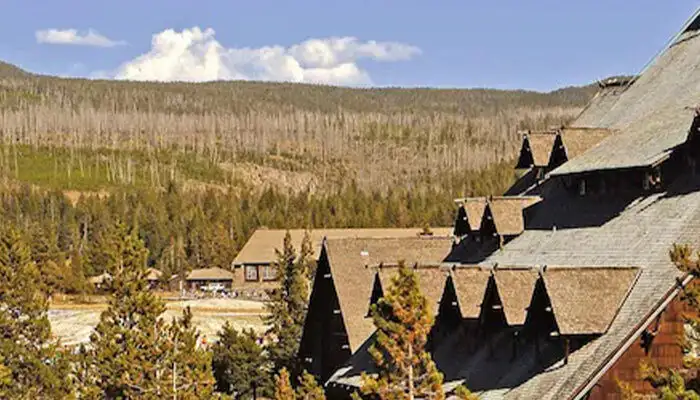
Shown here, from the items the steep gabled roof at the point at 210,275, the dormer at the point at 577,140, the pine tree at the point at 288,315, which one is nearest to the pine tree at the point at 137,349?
the pine tree at the point at 288,315

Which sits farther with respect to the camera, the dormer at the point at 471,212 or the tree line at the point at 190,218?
the tree line at the point at 190,218

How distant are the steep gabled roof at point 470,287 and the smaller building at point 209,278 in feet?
363

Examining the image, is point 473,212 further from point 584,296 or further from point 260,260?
point 260,260

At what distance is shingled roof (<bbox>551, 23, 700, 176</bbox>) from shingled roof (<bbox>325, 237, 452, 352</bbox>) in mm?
5661

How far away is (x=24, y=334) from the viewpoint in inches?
1521

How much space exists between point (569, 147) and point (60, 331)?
58077mm

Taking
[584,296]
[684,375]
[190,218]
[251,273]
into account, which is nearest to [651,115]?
[584,296]

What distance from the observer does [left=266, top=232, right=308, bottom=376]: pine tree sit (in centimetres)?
4600

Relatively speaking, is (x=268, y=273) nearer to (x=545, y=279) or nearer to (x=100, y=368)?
(x=100, y=368)

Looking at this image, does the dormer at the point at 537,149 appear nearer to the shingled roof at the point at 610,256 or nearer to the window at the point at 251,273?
the shingled roof at the point at 610,256

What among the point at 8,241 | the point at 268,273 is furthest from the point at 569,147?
the point at 268,273

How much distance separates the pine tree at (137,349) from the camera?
30547 mm

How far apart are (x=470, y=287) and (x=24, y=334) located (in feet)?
77.3

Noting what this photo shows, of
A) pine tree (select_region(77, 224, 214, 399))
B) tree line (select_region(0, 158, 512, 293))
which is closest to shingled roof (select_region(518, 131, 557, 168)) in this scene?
pine tree (select_region(77, 224, 214, 399))
